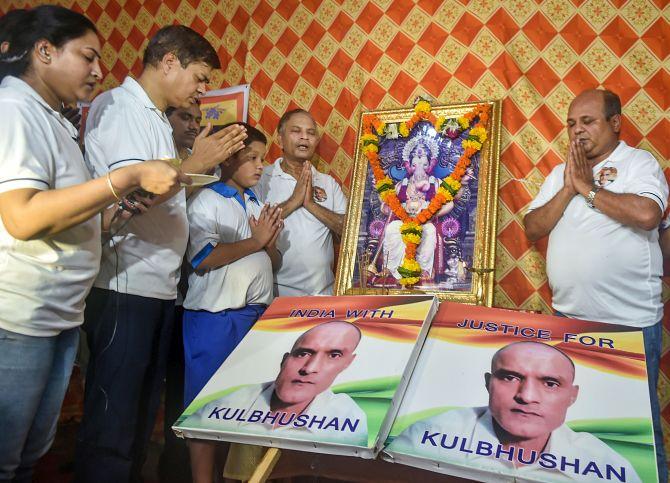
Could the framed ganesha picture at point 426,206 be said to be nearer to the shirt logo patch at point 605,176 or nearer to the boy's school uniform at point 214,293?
the shirt logo patch at point 605,176

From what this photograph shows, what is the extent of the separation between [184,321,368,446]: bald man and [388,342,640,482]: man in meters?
0.14

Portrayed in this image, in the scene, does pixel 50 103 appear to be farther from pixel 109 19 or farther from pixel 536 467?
pixel 109 19

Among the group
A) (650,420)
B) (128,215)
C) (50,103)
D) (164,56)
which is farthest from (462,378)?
(164,56)

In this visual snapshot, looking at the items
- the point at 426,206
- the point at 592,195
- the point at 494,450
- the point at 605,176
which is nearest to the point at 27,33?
the point at 494,450

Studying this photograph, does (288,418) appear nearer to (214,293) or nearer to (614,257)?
(214,293)

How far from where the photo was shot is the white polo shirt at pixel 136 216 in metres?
2.04

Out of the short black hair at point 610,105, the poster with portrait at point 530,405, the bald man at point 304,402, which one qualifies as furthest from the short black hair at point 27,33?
the short black hair at point 610,105

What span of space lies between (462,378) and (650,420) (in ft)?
1.35

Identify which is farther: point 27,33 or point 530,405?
point 27,33

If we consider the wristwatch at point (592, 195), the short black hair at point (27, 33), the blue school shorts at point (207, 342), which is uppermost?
the wristwatch at point (592, 195)

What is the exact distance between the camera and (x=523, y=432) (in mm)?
1248

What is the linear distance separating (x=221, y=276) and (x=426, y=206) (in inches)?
46.0

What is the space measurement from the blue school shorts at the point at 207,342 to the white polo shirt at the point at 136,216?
15.1 inches

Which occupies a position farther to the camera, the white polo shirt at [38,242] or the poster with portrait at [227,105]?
the poster with portrait at [227,105]
